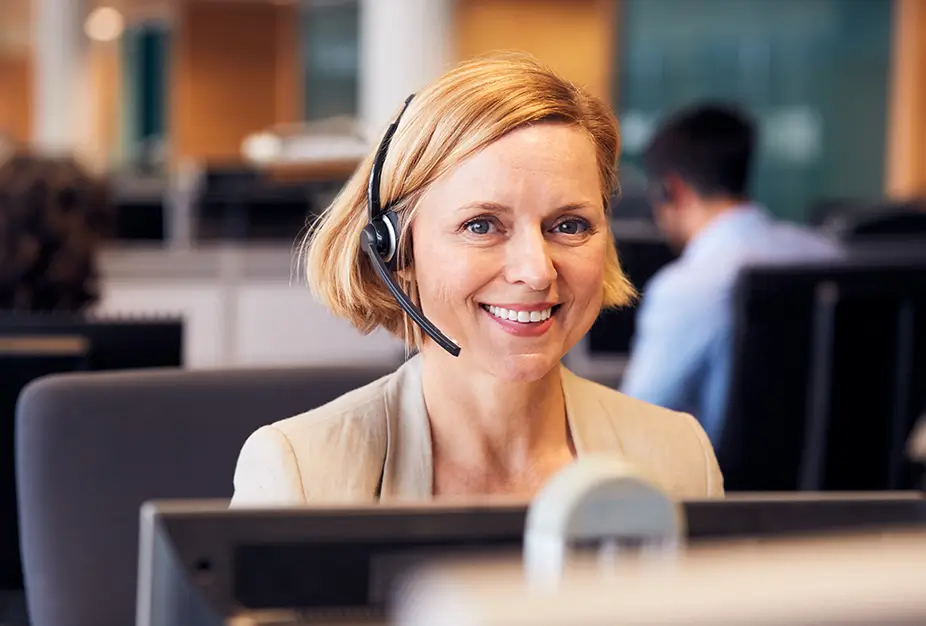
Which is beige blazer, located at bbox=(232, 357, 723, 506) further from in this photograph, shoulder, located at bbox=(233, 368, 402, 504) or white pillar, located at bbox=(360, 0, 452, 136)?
white pillar, located at bbox=(360, 0, 452, 136)

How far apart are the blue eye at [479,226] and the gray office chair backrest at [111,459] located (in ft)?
1.60

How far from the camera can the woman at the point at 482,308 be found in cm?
111

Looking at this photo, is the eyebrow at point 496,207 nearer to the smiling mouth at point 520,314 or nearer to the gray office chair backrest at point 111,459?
the smiling mouth at point 520,314

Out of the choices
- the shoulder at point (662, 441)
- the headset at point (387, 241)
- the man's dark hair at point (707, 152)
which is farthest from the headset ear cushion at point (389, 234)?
the man's dark hair at point (707, 152)

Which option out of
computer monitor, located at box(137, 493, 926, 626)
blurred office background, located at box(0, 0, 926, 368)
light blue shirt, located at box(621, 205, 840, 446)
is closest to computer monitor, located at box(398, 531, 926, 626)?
computer monitor, located at box(137, 493, 926, 626)

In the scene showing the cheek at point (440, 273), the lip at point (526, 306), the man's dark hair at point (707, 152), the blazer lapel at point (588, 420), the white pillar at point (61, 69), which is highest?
the white pillar at point (61, 69)

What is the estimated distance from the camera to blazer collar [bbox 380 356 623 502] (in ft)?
3.73

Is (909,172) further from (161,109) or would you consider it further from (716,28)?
(161,109)

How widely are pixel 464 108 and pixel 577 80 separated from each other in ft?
0.56

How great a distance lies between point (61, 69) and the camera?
1302 centimetres

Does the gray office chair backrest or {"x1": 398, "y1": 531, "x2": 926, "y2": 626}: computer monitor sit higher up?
{"x1": 398, "y1": 531, "x2": 926, "y2": 626}: computer monitor

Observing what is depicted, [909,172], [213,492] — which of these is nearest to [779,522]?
[213,492]

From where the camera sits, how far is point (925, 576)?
1.15 feet

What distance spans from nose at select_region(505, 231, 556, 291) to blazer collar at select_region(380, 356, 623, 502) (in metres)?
0.16
